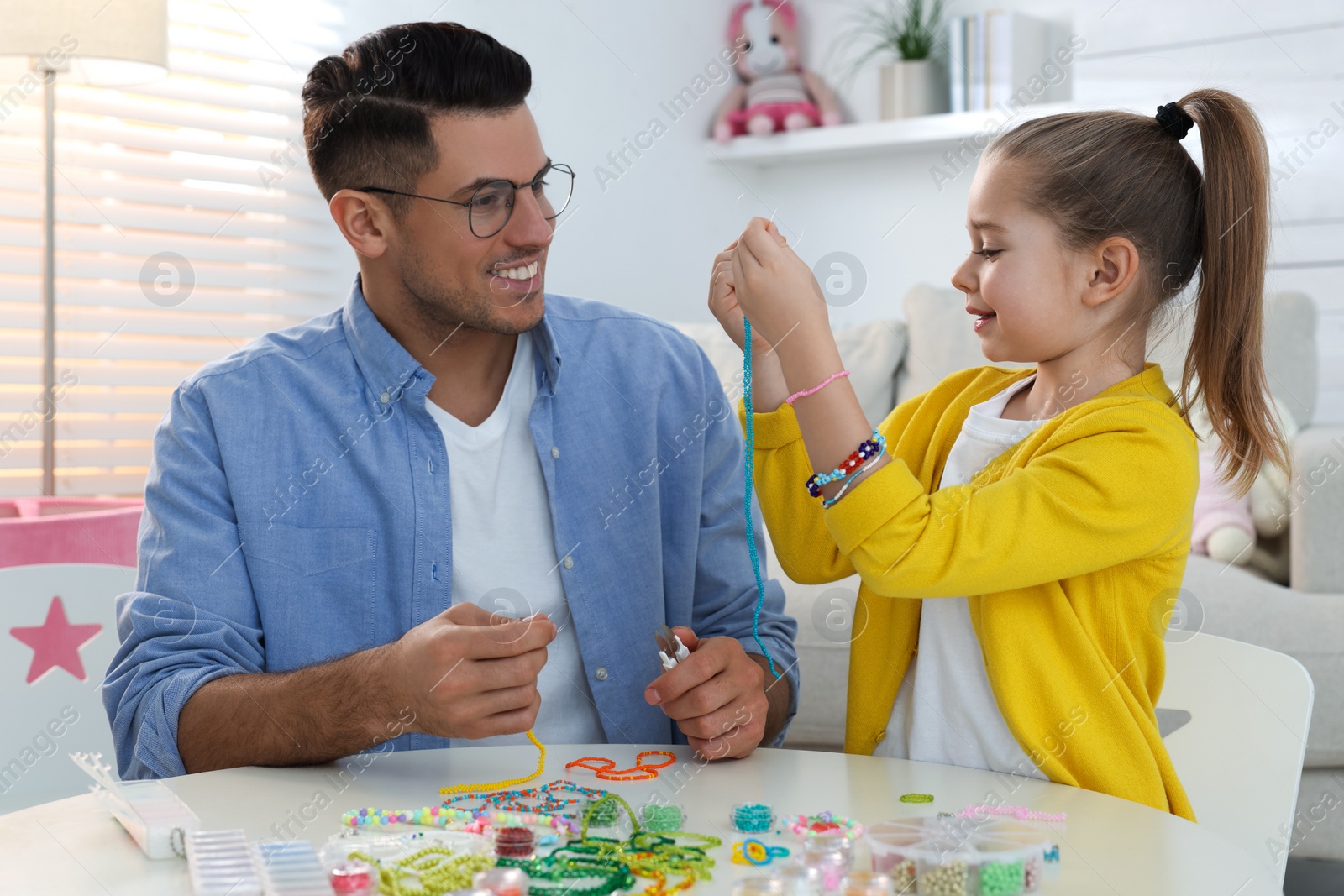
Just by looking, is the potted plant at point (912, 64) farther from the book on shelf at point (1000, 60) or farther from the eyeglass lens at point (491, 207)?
the eyeglass lens at point (491, 207)

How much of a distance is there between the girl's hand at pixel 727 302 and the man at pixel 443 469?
0.90 feet

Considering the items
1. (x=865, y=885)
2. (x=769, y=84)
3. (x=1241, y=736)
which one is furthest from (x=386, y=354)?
(x=769, y=84)

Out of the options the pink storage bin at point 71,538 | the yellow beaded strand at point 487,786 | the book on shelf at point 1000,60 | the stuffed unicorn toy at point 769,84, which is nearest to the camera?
the yellow beaded strand at point 487,786

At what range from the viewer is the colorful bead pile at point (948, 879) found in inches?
28.3

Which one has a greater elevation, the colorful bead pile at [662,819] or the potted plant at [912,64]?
the potted plant at [912,64]

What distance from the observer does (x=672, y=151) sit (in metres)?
3.82

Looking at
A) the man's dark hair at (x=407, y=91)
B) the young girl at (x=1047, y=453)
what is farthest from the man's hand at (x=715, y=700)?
the man's dark hair at (x=407, y=91)

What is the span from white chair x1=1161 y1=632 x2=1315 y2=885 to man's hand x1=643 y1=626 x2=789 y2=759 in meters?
0.47

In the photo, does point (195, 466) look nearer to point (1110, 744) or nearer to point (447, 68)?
point (447, 68)

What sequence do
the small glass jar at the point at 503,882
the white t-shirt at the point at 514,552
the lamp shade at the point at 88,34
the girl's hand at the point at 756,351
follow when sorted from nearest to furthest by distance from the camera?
the small glass jar at the point at 503,882 < the girl's hand at the point at 756,351 < the white t-shirt at the point at 514,552 < the lamp shade at the point at 88,34

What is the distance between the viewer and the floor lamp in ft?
6.43

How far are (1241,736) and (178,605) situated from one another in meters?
1.04

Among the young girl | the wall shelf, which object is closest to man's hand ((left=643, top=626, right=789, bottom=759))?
the young girl

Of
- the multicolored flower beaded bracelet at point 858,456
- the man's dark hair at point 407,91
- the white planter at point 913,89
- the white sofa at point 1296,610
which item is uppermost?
the white planter at point 913,89
